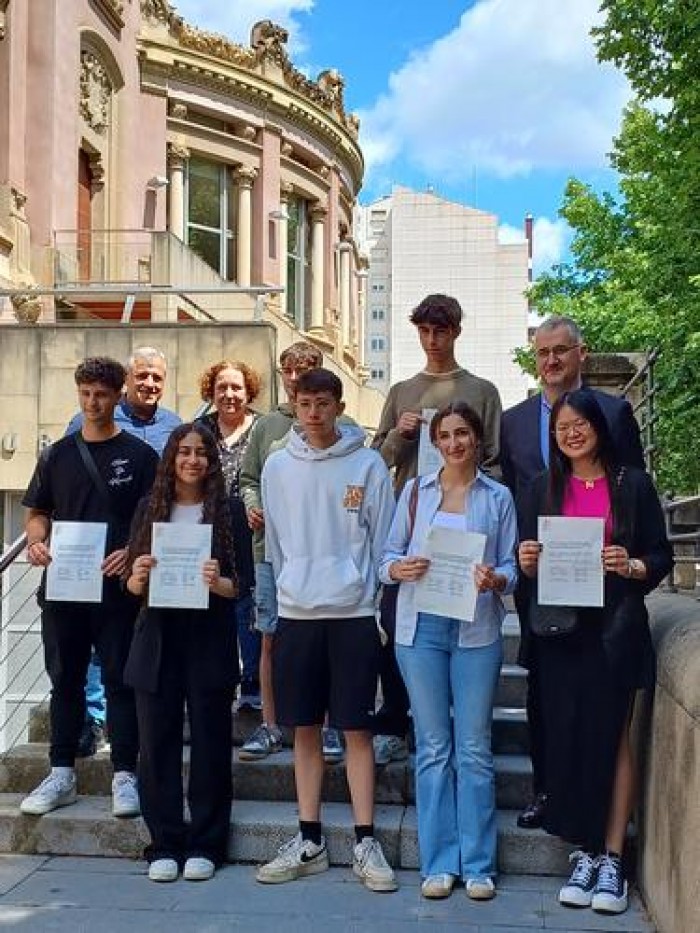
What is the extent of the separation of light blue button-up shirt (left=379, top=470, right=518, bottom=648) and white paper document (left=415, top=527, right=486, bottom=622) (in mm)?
91

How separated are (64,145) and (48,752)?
50.7 ft

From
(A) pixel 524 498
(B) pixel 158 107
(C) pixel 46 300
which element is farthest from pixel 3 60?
(A) pixel 524 498

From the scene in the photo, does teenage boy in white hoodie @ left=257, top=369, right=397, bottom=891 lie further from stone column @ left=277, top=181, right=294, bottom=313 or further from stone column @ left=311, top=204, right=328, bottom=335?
stone column @ left=311, top=204, right=328, bottom=335

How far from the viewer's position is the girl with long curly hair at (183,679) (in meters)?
4.84

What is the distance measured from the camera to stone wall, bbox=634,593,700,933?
367 cm

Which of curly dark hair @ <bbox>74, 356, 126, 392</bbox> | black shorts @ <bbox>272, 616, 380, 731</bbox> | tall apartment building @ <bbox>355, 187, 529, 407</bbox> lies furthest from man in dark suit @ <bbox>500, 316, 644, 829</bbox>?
tall apartment building @ <bbox>355, 187, 529, 407</bbox>

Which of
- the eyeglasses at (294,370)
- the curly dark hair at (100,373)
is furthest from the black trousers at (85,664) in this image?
the eyeglasses at (294,370)

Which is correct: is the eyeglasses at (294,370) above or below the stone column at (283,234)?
below

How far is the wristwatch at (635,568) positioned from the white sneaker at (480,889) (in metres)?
1.45

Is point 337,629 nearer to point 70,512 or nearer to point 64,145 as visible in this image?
point 70,512

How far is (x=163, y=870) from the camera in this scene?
4.80 metres

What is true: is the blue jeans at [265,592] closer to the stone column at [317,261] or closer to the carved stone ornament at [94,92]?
the carved stone ornament at [94,92]

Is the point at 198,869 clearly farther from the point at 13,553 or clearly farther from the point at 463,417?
the point at 463,417

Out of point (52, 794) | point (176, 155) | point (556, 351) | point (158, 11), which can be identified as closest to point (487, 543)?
point (556, 351)
